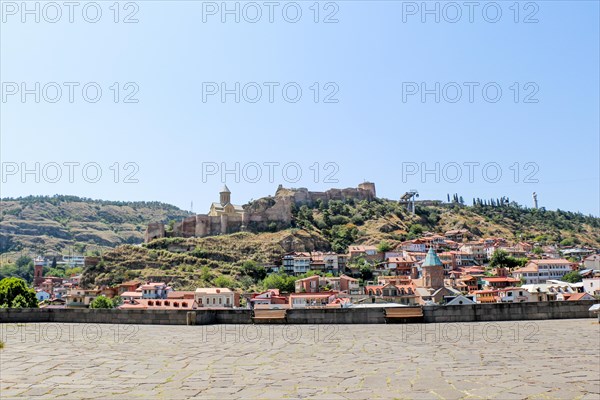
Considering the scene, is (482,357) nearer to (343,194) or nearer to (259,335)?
(259,335)

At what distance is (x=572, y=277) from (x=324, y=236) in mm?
39243

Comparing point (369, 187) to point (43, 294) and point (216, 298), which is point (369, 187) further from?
point (216, 298)

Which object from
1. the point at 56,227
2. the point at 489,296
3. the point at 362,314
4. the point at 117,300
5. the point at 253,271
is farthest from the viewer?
the point at 56,227

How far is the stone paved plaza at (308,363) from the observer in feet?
13.2

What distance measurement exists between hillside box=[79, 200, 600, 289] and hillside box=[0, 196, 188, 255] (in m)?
84.5

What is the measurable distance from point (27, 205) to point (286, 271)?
5474 inches

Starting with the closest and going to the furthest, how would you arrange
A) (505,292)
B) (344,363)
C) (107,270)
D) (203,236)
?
(344,363)
(505,292)
(107,270)
(203,236)

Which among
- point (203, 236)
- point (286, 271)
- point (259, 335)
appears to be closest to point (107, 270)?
point (203, 236)

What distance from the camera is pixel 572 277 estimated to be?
64.5m

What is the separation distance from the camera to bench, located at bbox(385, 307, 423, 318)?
9.32 metres

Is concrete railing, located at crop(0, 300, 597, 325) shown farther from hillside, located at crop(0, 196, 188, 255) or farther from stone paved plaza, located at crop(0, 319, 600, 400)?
hillside, located at crop(0, 196, 188, 255)

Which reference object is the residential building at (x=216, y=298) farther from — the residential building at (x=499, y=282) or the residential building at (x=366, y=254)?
the residential building at (x=366, y=254)

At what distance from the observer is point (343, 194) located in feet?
351

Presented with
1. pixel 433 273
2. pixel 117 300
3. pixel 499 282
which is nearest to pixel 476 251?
pixel 499 282
